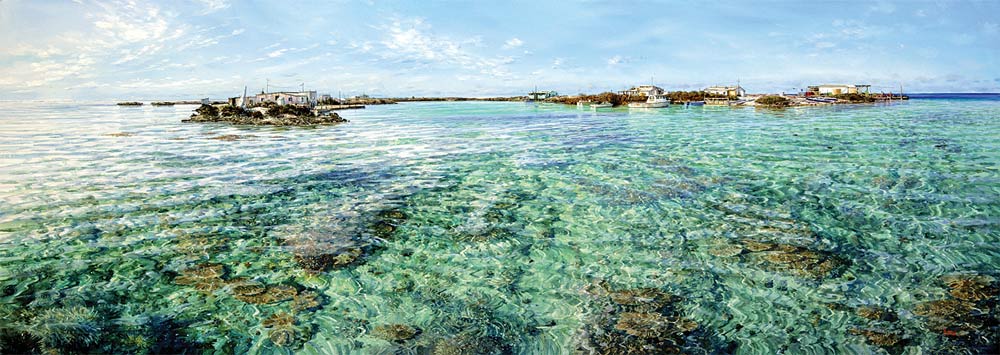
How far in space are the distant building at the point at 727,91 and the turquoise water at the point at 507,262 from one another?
13317 centimetres

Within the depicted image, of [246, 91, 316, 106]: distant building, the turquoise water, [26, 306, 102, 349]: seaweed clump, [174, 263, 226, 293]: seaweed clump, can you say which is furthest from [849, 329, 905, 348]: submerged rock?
[246, 91, 316, 106]: distant building

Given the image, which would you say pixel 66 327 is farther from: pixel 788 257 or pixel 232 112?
pixel 232 112

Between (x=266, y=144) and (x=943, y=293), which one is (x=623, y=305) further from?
→ (x=266, y=144)

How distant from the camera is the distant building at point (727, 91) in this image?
13727cm

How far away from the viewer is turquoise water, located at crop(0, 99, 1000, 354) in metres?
5.52

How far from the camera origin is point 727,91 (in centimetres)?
14375

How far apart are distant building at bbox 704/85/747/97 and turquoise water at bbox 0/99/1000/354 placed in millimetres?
133169

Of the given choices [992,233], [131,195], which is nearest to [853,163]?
[992,233]

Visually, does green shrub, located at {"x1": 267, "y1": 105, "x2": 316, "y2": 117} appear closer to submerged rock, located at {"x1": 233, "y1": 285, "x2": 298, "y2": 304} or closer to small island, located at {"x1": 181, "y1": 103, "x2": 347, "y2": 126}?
small island, located at {"x1": 181, "y1": 103, "x2": 347, "y2": 126}

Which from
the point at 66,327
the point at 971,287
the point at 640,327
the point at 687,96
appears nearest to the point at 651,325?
the point at 640,327

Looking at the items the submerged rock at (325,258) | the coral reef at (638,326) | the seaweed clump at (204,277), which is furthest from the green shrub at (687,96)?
the seaweed clump at (204,277)

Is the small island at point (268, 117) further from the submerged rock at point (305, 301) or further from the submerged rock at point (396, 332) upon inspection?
the submerged rock at point (396, 332)

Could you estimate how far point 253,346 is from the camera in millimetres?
5340

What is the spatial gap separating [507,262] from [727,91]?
505ft
